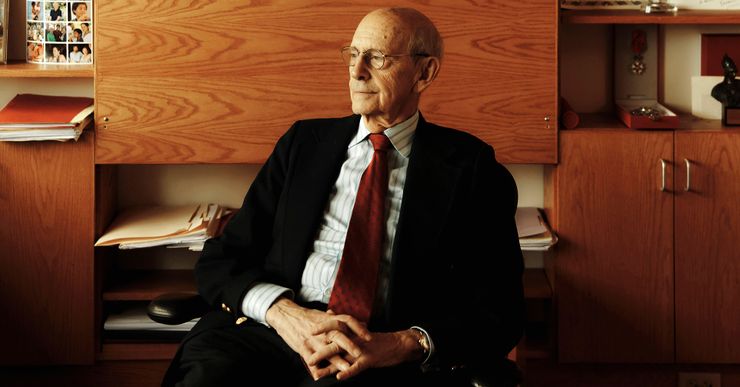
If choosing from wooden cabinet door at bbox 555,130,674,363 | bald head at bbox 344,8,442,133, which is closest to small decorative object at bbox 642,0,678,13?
wooden cabinet door at bbox 555,130,674,363

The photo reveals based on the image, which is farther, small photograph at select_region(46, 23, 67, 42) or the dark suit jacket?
small photograph at select_region(46, 23, 67, 42)

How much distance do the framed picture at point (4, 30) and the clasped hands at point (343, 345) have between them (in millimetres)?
1631

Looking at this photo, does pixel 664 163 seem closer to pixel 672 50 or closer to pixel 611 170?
pixel 611 170

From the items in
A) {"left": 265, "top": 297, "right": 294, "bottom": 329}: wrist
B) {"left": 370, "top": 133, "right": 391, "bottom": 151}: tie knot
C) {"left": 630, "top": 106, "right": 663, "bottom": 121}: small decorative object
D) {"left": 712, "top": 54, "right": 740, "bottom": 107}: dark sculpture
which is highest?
{"left": 712, "top": 54, "right": 740, "bottom": 107}: dark sculpture

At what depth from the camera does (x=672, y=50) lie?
3551 mm

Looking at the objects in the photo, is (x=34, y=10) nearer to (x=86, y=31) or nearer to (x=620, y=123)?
(x=86, y=31)

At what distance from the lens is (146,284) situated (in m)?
3.44

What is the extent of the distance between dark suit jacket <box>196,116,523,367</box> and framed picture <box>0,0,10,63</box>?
1260mm

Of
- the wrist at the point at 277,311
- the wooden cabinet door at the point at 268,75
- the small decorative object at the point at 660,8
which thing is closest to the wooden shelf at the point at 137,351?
the wooden cabinet door at the point at 268,75

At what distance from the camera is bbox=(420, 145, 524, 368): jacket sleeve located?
2.29 metres

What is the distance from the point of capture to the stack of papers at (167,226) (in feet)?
10.6

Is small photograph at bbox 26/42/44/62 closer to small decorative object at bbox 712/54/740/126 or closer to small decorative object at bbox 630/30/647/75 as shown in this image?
small decorative object at bbox 630/30/647/75

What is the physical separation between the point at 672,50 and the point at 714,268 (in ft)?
2.56

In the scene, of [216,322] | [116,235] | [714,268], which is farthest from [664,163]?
[116,235]
